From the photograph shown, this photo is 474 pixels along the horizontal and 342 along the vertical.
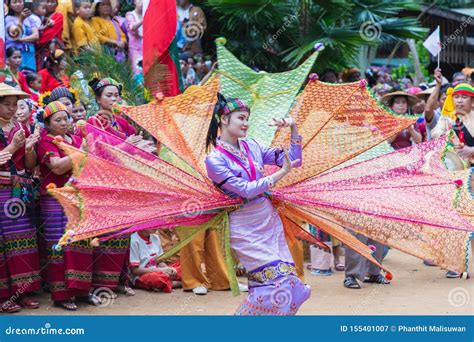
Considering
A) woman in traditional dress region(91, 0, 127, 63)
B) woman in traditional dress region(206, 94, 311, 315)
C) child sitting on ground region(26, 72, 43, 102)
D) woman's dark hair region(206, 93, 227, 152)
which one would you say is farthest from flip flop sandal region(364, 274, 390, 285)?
woman in traditional dress region(91, 0, 127, 63)

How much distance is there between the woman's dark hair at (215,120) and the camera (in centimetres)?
517

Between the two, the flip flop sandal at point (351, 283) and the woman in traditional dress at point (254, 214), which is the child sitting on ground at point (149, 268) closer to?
the flip flop sandal at point (351, 283)

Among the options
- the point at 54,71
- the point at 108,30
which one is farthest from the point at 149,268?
the point at 108,30

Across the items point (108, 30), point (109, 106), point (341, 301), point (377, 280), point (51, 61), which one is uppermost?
point (108, 30)

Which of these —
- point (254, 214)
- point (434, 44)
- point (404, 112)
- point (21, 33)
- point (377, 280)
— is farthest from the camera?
point (434, 44)

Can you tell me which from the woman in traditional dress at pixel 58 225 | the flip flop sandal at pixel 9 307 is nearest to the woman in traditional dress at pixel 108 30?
the woman in traditional dress at pixel 58 225

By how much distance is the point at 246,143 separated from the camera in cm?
528

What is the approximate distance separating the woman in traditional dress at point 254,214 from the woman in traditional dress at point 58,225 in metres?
1.90

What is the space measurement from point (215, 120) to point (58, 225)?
2.18m

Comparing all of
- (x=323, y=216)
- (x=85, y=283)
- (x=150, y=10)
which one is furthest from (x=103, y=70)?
(x=323, y=216)

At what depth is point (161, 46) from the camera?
883 centimetres

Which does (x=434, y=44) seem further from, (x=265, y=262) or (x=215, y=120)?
(x=265, y=262)

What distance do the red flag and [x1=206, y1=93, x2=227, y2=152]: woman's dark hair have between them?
339cm

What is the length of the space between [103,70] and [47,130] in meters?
1.69
